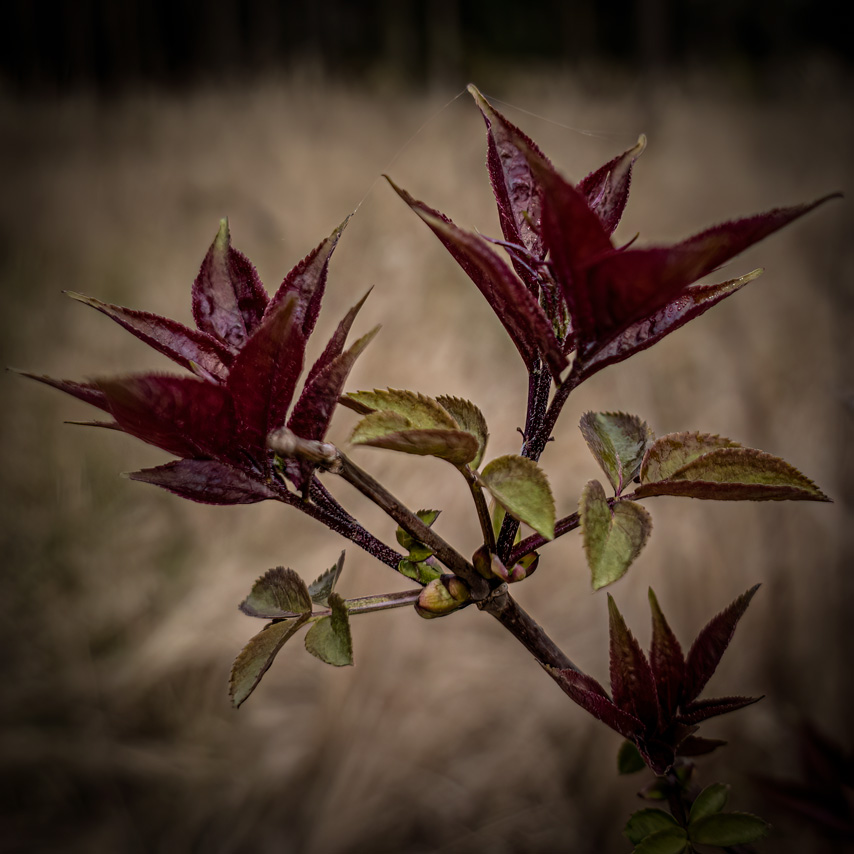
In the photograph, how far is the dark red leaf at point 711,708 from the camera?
264 millimetres

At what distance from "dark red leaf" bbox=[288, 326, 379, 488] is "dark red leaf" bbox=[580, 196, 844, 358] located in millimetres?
66

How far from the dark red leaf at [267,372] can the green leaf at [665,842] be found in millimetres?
223

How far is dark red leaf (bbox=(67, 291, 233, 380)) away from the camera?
21cm

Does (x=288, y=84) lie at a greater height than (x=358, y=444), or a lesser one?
greater

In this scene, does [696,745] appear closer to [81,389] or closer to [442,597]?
[442,597]

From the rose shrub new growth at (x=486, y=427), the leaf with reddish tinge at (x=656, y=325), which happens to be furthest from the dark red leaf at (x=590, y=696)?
the leaf with reddish tinge at (x=656, y=325)

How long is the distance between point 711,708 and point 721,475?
0.12m

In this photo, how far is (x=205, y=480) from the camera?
210 millimetres

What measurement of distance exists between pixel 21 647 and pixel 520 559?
1.12 meters

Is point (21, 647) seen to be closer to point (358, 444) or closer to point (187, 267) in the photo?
point (187, 267)

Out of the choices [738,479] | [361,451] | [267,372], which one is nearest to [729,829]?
[738,479]

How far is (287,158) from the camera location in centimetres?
152

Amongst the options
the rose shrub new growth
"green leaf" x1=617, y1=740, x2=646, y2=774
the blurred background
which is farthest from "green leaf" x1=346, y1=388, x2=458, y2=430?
the blurred background

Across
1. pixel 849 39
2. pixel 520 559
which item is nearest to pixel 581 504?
pixel 520 559
